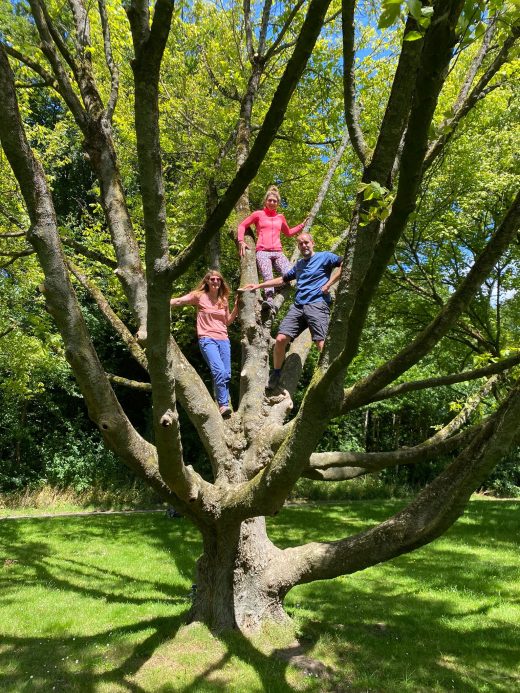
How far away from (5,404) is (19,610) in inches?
408

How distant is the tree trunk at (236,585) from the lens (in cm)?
454

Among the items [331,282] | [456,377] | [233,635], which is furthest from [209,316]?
[233,635]

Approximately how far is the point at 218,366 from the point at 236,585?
2112 mm

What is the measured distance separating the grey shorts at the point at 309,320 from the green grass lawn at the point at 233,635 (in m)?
2.74

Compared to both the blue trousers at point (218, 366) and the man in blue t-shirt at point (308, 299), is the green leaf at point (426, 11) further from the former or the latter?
the blue trousers at point (218, 366)

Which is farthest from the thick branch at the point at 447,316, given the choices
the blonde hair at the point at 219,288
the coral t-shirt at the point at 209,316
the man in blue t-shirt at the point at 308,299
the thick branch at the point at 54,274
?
the blonde hair at the point at 219,288

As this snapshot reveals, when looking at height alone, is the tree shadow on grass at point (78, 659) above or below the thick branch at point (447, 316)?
below

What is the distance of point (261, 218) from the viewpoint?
248 inches

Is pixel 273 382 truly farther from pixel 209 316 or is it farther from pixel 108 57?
pixel 108 57

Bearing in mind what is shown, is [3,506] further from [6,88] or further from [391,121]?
[391,121]

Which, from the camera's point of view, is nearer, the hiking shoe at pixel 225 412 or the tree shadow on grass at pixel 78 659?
the tree shadow on grass at pixel 78 659

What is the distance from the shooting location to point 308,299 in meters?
5.34

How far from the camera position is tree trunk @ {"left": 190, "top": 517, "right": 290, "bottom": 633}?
4.54 m

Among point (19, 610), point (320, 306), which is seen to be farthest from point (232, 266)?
point (19, 610)
